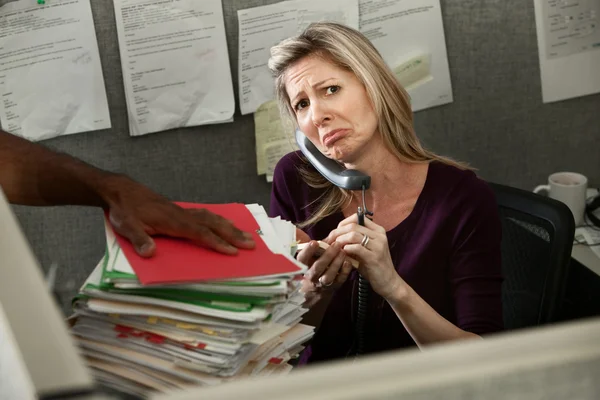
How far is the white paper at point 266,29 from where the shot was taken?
121cm

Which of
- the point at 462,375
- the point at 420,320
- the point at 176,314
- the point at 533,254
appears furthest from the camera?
the point at 533,254

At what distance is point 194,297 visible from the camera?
23.5 inches

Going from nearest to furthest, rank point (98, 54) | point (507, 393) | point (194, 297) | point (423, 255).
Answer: point (507, 393), point (194, 297), point (423, 255), point (98, 54)

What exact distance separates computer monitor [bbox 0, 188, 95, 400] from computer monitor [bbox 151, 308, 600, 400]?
0.14 ft

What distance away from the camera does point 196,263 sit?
606 millimetres

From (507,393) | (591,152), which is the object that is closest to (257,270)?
(507,393)

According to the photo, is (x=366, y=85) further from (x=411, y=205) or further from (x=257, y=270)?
(x=257, y=270)

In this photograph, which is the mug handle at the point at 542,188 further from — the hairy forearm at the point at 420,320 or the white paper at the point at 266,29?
the hairy forearm at the point at 420,320

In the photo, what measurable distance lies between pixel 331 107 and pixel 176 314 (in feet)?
1.44

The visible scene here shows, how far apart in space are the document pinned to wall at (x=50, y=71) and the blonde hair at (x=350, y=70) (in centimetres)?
34

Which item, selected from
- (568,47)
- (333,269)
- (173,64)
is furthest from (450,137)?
(333,269)

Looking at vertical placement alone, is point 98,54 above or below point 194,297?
above

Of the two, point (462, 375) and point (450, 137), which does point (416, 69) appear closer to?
point (450, 137)

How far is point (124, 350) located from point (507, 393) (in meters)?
0.38
